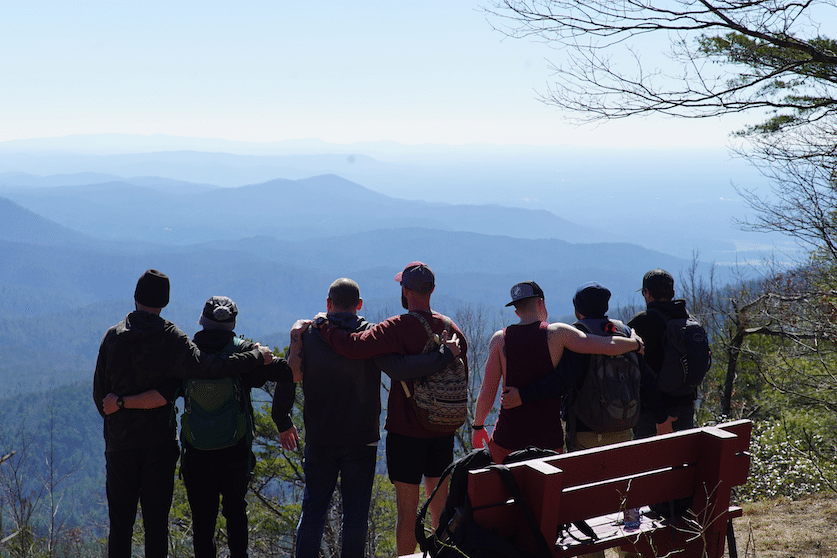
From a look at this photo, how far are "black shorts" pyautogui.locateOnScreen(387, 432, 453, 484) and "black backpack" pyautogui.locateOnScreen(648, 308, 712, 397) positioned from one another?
1.63m

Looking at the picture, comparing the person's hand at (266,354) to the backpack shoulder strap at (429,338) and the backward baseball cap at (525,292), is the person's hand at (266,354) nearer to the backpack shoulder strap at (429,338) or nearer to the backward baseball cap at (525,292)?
the backpack shoulder strap at (429,338)

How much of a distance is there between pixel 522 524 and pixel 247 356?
6.64 feet

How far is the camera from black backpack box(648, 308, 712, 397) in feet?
14.4

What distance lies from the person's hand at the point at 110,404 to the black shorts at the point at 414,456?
1.63 metres

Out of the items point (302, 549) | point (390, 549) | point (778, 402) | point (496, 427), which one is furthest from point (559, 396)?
point (390, 549)

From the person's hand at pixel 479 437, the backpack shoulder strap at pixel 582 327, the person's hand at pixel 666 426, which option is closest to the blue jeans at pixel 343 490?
the person's hand at pixel 479 437

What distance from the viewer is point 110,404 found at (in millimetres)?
3738

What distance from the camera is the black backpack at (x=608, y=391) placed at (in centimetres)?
388

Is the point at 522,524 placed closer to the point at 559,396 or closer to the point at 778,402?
the point at 559,396

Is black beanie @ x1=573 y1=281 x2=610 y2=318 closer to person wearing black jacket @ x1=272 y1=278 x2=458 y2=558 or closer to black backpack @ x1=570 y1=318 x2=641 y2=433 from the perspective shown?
black backpack @ x1=570 y1=318 x2=641 y2=433

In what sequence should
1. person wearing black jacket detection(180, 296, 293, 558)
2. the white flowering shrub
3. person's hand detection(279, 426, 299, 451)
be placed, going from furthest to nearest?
the white flowering shrub < person's hand detection(279, 426, 299, 451) < person wearing black jacket detection(180, 296, 293, 558)

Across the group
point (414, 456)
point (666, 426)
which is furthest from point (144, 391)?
point (666, 426)

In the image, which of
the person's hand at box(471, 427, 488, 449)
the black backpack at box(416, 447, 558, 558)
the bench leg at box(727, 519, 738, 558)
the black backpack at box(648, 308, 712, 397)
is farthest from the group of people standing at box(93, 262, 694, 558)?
the black backpack at box(416, 447, 558, 558)

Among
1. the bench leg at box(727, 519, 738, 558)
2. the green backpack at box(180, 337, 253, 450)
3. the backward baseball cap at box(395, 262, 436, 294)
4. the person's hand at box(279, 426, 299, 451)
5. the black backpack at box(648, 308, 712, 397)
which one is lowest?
the bench leg at box(727, 519, 738, 558)
